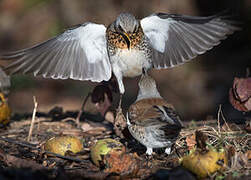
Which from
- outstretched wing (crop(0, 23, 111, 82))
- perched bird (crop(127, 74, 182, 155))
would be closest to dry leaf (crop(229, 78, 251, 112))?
perched bird (crop(127, 74, 182, 155))

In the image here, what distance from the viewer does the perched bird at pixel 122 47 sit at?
208 inches

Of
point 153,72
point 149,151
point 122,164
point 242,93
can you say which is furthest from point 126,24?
point 153,72

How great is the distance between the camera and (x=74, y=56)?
5.85m

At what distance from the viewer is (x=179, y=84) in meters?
11.0

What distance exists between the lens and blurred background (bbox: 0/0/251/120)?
10.2 m

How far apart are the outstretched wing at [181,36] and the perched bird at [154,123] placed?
59.4 inches

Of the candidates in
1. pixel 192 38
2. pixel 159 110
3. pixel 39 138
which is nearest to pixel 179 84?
pixel 192 38

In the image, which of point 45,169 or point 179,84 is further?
point 179,84

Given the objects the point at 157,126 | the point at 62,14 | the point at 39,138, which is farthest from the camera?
the point at 62,14

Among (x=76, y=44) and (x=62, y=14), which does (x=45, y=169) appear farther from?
(x=62, y=14)

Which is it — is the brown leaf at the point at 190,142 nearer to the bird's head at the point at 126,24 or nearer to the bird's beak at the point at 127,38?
the bird's beak at the point at 127,38

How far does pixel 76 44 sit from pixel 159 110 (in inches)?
82.8

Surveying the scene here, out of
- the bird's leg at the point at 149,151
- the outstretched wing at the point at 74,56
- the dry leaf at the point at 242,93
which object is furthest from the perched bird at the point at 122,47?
the bird's leg at the point at 149,151

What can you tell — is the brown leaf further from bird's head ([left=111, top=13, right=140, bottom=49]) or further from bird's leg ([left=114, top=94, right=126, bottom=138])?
bird's head ([left=111, top=13, right=140, bottom=49])
